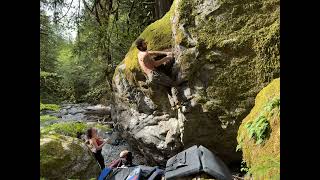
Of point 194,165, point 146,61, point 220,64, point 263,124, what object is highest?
point 146,61

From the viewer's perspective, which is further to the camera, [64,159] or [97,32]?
[97,32]

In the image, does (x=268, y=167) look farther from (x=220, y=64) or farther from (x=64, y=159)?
(x=220, y=64)

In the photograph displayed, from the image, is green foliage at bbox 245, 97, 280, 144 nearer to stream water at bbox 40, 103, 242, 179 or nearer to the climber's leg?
the climber's leg

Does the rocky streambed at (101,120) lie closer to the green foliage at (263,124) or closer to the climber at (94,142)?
the climber at (94,142)

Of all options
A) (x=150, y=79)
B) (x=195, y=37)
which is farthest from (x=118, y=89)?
(x=195, y=37)

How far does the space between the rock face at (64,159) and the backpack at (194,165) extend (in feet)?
4.42

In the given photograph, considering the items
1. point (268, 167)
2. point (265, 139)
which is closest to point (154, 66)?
point (265, 139)

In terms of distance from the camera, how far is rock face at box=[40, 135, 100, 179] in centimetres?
473

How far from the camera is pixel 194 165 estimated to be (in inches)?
203

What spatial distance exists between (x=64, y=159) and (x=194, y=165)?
1.91m

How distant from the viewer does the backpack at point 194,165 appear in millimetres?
5035

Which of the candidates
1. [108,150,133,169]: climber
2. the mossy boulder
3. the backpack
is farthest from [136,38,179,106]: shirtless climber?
the mossy boulder

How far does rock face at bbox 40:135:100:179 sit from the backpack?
4.42 ft
